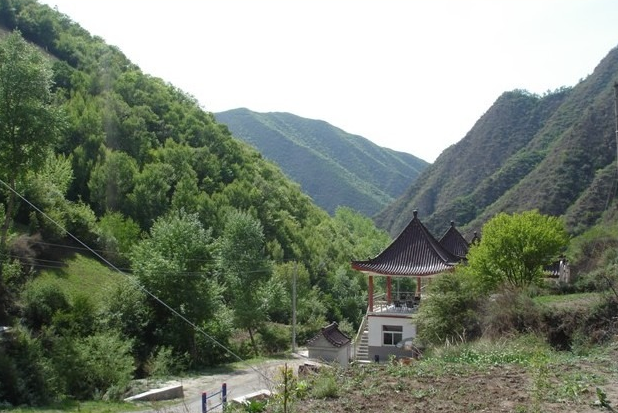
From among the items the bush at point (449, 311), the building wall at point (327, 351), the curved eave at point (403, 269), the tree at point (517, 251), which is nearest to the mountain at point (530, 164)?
the tree at point (517, 251)

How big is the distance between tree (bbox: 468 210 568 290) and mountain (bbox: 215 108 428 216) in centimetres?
12262

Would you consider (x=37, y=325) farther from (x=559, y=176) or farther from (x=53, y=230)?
(x=559, y=176)

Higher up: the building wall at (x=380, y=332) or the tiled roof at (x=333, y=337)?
the building wall at (x=380, y=332)

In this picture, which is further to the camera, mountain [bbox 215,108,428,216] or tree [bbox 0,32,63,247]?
mountain [bbox 215,108,428,216]

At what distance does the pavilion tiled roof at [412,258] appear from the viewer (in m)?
25.8

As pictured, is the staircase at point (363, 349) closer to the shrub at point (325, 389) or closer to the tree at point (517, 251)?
the tree at point (517, 251)

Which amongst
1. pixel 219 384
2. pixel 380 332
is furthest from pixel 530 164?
pixel 219 384

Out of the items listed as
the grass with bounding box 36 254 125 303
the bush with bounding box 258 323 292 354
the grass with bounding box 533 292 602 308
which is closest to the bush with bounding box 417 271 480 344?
the grass with bounding box 533 292 602 308

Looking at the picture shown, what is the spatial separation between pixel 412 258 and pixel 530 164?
62266 millimetres

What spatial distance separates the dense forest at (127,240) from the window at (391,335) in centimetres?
608

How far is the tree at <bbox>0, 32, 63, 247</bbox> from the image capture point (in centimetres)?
2316

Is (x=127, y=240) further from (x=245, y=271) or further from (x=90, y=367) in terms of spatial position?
(x=90, y=367)

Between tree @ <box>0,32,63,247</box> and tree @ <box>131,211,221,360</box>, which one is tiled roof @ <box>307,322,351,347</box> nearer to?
tree @ <box>131,211,221,360</box>

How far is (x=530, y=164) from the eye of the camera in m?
83.6
